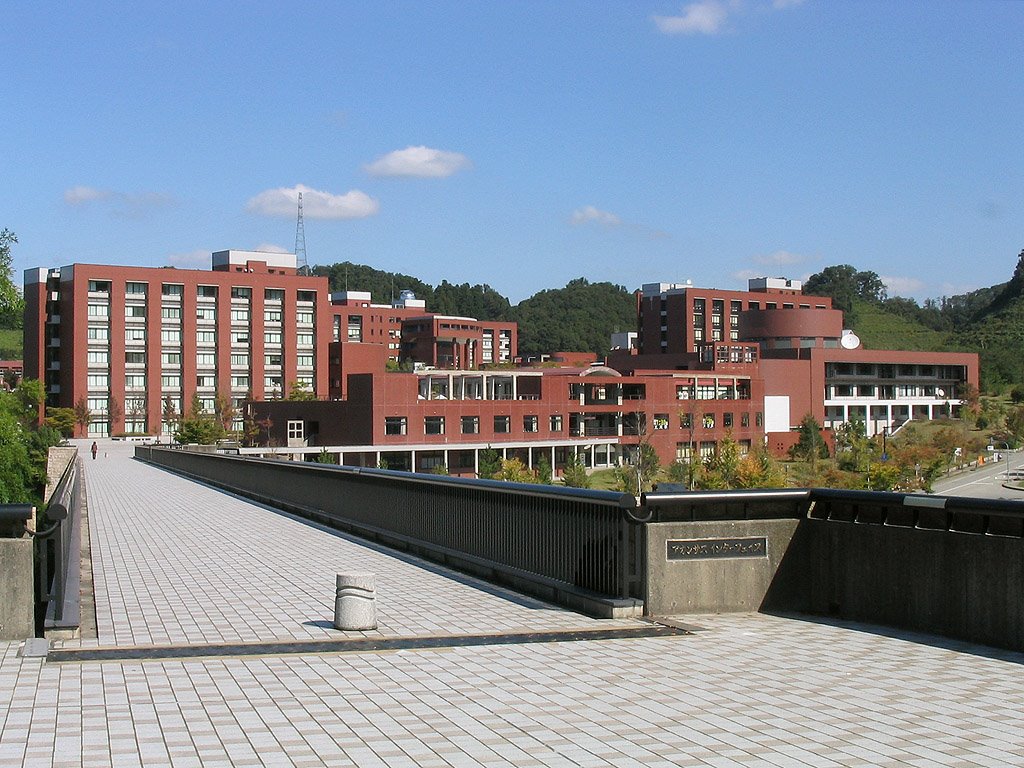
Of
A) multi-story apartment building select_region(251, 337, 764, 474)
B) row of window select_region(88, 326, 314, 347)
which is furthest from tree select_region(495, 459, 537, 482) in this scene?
row of window select_region(88, 326, 314, 347)

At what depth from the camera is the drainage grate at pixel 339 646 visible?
9.16 metres

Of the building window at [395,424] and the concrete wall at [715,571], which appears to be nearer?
the concrete wall at [715,571]

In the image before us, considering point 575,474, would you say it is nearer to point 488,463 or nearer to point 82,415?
point 488,463

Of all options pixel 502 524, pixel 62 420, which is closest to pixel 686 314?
pixel 62 420

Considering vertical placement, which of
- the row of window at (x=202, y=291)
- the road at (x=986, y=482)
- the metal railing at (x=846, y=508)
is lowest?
the road at (x=986, y=482)

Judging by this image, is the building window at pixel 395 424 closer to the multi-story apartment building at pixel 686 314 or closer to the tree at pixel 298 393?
the tree at pixel 298 393

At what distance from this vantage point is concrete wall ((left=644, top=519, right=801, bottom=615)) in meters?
10.9

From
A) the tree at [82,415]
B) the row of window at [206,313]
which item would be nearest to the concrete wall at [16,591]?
the tree at [82,415]

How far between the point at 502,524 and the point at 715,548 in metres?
3.13

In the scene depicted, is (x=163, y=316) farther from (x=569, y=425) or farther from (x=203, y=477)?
(x=203, y=477)

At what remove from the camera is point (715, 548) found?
36.6 ft

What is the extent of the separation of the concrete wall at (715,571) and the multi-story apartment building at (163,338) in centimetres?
10103

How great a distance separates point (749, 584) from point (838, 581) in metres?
0.82

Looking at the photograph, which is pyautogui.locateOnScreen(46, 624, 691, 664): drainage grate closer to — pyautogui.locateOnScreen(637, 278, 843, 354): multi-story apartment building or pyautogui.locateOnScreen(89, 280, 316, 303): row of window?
pyautogui.locateOnScreen(89, 280, 316, 303): row of window
